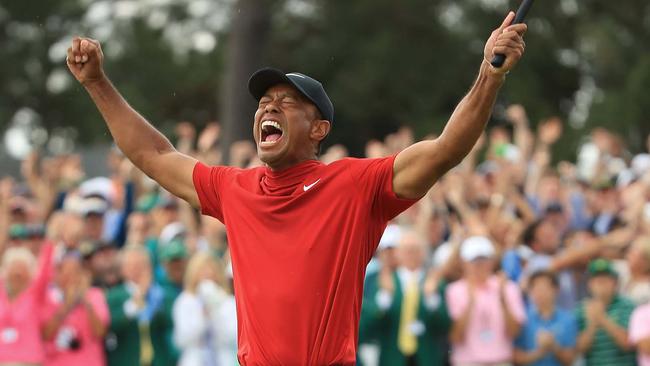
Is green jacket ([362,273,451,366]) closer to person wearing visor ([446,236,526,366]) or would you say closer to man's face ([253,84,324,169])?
person wearing visor ([446,236,526,366])

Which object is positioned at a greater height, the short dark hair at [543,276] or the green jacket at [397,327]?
the short dark hair at [543,276]

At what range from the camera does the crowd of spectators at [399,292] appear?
11578 mm

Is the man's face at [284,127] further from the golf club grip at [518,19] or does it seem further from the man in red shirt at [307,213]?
the golf club grip at [518,19]

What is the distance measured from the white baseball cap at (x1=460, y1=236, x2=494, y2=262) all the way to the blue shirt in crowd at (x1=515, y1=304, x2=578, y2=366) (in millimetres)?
689

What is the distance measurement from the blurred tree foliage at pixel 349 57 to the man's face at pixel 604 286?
13468mm

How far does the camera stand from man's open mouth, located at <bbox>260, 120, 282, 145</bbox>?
20.5ft

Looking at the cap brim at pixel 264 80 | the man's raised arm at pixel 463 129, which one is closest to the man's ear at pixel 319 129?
the cap brim at pixel 264 80

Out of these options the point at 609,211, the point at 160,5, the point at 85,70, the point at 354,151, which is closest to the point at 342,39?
the point at 354,151

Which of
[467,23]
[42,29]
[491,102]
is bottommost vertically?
[491,102]

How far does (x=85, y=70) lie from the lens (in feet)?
21.5

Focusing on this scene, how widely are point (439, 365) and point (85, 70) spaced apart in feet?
20.7

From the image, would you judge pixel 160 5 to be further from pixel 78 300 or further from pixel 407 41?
pixel 78 300

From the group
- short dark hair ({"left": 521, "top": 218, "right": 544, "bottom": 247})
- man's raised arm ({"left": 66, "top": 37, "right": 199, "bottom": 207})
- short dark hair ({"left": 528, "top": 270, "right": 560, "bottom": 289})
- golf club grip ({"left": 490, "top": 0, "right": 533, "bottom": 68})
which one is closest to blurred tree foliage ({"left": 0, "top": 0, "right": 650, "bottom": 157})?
short dark hair ({"left": 521, "top": 218, "right": 544, "bottom": 247})

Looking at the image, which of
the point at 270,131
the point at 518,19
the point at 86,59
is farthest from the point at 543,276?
the point at 518,19
